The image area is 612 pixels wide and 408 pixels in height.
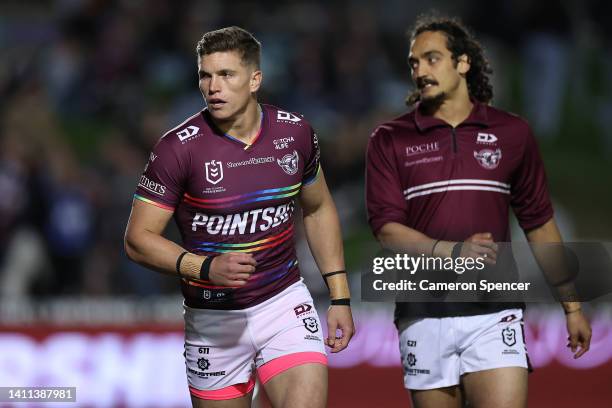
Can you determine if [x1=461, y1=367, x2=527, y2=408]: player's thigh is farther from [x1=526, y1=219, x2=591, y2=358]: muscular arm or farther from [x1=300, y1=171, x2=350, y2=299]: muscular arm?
[x1=300, y1=171, x2=350, y2=299]: muscular arm

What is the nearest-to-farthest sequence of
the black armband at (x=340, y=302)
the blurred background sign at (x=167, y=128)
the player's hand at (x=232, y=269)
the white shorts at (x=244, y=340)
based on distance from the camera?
the player's hand at (x=232, y=269) → the white shorts at (x=244, y=340) → the black armband at (x=340, y=302) → the blurred background sign at (x=167, y=128)

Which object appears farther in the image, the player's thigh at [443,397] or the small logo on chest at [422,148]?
the small logo on chest at [422,148]

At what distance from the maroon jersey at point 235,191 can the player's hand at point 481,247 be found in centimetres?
88

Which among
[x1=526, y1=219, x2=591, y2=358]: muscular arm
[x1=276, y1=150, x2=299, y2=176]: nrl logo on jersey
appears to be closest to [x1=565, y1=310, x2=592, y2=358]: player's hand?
[x1=526, y1=219, x2=591, y2=358]: muscular arm

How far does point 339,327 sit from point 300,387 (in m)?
0.40

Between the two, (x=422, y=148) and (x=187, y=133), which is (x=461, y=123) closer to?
(x=422, y=148)

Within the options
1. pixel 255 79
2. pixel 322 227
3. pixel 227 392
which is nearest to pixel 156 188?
pixel 255 79

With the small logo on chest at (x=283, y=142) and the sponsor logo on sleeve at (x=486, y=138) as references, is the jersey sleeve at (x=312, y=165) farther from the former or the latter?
the sponsor logo on sleeve at (x=486, y=138)

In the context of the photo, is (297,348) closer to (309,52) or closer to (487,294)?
(487,294)

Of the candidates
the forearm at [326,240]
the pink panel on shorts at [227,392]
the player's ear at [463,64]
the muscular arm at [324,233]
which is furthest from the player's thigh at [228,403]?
the player's ear at [463,64]

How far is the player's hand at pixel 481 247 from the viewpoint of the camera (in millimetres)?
5449

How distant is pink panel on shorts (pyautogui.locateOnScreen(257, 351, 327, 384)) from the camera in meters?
5.39

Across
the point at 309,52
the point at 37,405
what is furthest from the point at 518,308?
the point at 309,52

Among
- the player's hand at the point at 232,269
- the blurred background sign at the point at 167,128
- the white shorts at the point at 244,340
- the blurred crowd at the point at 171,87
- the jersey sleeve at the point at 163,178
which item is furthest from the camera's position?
the blurred crowd at the point at 171,87
